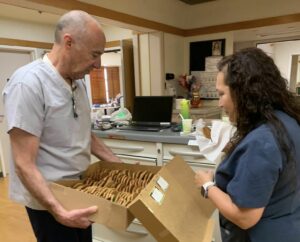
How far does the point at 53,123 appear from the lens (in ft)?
3.62

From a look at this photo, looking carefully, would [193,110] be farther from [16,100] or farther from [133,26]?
[16,100]

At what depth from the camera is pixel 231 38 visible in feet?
12.1

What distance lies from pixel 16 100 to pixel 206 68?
10.5 ft

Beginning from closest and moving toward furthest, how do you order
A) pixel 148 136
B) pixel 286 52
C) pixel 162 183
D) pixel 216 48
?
pixel 162 183, pixel 148 136, pixel 216 48, pixel 286 52

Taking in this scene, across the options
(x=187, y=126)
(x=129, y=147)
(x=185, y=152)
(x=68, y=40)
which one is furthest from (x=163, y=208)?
(x=129, y=147)

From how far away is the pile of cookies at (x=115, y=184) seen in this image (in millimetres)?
1042

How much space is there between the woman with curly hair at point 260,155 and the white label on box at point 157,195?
0.17 m

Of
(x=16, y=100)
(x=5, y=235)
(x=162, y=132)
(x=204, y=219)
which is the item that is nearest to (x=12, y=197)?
(x=16, y=100)

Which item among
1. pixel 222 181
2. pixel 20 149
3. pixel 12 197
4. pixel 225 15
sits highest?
pixel 225 15

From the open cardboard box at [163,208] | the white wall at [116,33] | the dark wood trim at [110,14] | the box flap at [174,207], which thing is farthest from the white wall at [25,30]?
the box flap at [174,207]

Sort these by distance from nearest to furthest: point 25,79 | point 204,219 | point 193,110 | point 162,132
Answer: point 25,79 → point 204,219 → point 162,132 → point 193,110

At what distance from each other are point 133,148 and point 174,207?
1.13 m

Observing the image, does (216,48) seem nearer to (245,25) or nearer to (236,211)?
(245,25)

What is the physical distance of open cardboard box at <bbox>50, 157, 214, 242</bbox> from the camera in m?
0.92
